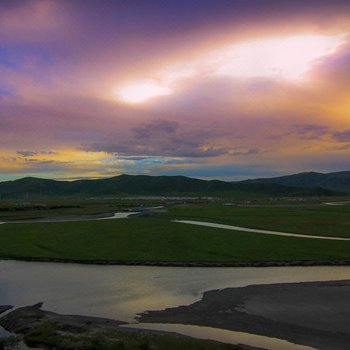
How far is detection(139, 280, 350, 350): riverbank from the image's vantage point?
23094 millimetres

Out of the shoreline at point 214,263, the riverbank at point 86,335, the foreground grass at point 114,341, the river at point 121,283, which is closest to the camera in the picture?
the foreground grass at point 114,341

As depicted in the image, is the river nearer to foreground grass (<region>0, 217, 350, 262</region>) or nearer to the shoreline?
the shoreline

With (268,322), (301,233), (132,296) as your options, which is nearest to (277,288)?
(268,322)

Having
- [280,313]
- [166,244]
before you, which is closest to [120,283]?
[280,313]

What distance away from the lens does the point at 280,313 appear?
26.9 meters

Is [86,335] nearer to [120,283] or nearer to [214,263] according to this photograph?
[120,283]

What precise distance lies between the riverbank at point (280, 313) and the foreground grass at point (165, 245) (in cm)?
1353

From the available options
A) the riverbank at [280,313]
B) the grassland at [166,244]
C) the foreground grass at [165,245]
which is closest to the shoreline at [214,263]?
the grassland at [166,244]

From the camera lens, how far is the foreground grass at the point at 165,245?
47.7 m

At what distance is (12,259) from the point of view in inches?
1907

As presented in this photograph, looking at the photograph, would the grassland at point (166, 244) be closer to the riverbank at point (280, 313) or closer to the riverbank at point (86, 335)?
the riverbank at point (280, 313)

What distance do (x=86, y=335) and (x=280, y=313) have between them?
12.3 m

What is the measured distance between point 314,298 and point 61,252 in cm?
3206

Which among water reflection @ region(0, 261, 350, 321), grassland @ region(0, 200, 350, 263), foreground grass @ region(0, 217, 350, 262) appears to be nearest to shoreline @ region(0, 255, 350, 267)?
grassland @ region(0, 200, 350, 263)
